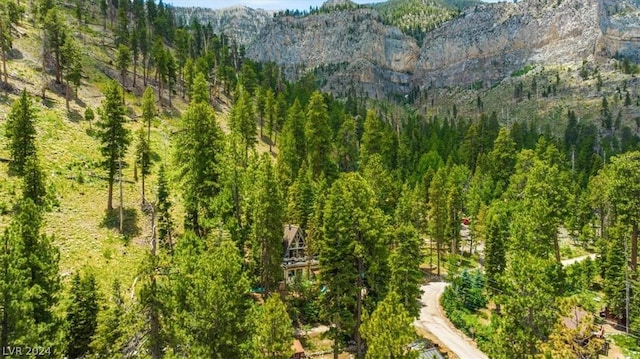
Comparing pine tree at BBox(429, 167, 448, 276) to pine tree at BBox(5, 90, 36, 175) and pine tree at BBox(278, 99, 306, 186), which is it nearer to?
pine tree at BBox(278, 99, 306, 186)

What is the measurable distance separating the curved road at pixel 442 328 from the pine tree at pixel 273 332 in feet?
67.2

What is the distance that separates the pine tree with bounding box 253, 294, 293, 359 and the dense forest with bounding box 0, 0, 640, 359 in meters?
0.10

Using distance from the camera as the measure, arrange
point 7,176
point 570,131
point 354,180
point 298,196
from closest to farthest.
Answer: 1. point 354,180
2. point 7,176
3. point 298,196
4. point 570,131

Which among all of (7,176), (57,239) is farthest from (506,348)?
(7,176)

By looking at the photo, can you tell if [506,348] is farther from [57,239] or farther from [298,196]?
[57,239]

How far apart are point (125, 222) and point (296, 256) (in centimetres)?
1820

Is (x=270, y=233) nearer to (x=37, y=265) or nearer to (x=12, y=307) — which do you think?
(x=37, y=265)

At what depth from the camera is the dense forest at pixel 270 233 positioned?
68.8ft

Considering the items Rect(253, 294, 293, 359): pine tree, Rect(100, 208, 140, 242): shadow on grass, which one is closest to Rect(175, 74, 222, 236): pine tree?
Rect(100, 208, 140, 242): shadow on grass

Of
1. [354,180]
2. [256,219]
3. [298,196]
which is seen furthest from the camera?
[298,196]

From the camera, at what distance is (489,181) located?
77.6 m

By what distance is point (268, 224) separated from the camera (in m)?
34.9

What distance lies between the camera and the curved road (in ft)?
124

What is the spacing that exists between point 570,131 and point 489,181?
78293 millimetres
